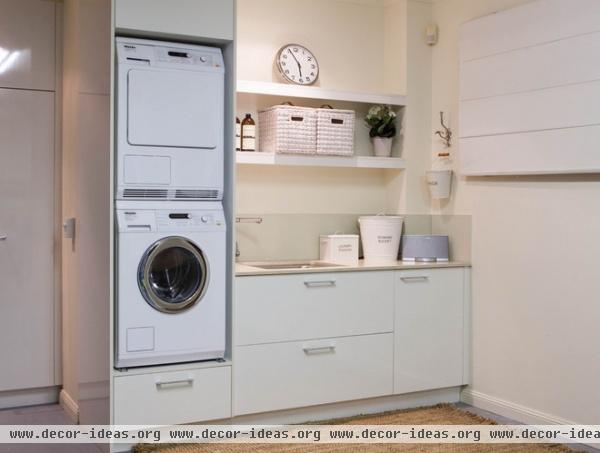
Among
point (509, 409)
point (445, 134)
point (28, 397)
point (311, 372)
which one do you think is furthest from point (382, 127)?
point (28, 397)

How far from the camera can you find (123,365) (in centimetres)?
321

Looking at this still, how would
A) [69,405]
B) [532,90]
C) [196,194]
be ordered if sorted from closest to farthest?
[196,194], [532,90], [69,405]

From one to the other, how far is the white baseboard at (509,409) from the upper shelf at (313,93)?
183 cm

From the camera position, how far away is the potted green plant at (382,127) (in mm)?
4379

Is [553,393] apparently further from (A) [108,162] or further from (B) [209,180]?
(A) [108,162]

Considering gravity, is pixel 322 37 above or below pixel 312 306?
→ above

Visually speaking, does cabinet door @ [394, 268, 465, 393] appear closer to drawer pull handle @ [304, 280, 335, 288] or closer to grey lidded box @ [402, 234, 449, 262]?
grey lidded box @ [402, 234, 449, 262]

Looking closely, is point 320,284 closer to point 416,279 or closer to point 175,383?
point 416,279

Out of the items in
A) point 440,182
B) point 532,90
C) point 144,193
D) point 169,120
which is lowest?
point 144,193

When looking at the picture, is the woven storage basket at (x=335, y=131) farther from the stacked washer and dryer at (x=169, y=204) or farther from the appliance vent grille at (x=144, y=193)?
the appliance vent grille at (x=144, y=193)

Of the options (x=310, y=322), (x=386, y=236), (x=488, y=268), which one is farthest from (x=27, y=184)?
(x=488, y=268)

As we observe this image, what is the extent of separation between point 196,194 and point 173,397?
38.2 inches

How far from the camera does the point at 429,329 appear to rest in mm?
4031

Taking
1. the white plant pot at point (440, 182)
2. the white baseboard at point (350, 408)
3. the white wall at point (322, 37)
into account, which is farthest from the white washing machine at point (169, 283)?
the white plant pot at point (440, 182)
